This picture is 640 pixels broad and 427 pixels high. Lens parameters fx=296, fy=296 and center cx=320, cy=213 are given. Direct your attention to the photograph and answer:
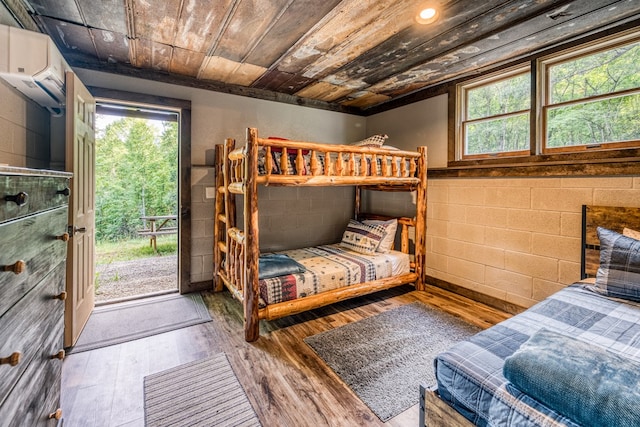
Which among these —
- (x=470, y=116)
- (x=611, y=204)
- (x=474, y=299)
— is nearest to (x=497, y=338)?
(x=611, y=204)

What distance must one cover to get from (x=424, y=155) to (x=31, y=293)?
324cm

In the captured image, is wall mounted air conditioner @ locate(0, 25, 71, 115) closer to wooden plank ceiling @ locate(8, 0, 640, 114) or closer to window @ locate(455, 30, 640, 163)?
wooden plank ceiling @ locate(8, 0, 640, 114)

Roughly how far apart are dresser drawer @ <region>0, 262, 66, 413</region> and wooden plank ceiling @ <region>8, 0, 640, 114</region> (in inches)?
70.5

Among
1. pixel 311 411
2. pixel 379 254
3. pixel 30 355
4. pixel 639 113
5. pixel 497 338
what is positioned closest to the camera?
pixel 30 355

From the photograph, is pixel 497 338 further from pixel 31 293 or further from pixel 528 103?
pixel 528 103

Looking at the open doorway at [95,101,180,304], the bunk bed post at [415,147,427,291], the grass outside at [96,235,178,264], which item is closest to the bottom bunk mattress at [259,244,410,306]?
the bunk bed post at [415,147,427,291]

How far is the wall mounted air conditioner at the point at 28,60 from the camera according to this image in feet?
5.47

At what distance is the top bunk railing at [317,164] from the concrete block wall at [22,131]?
4.57ft

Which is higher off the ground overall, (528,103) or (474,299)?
(528,103)

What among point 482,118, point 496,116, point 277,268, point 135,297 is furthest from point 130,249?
point 496,116

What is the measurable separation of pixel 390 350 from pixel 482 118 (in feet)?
7.99

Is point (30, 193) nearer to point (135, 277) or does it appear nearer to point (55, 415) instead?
point (55, 415)

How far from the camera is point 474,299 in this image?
3.08 m

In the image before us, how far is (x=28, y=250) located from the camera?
90 cm
